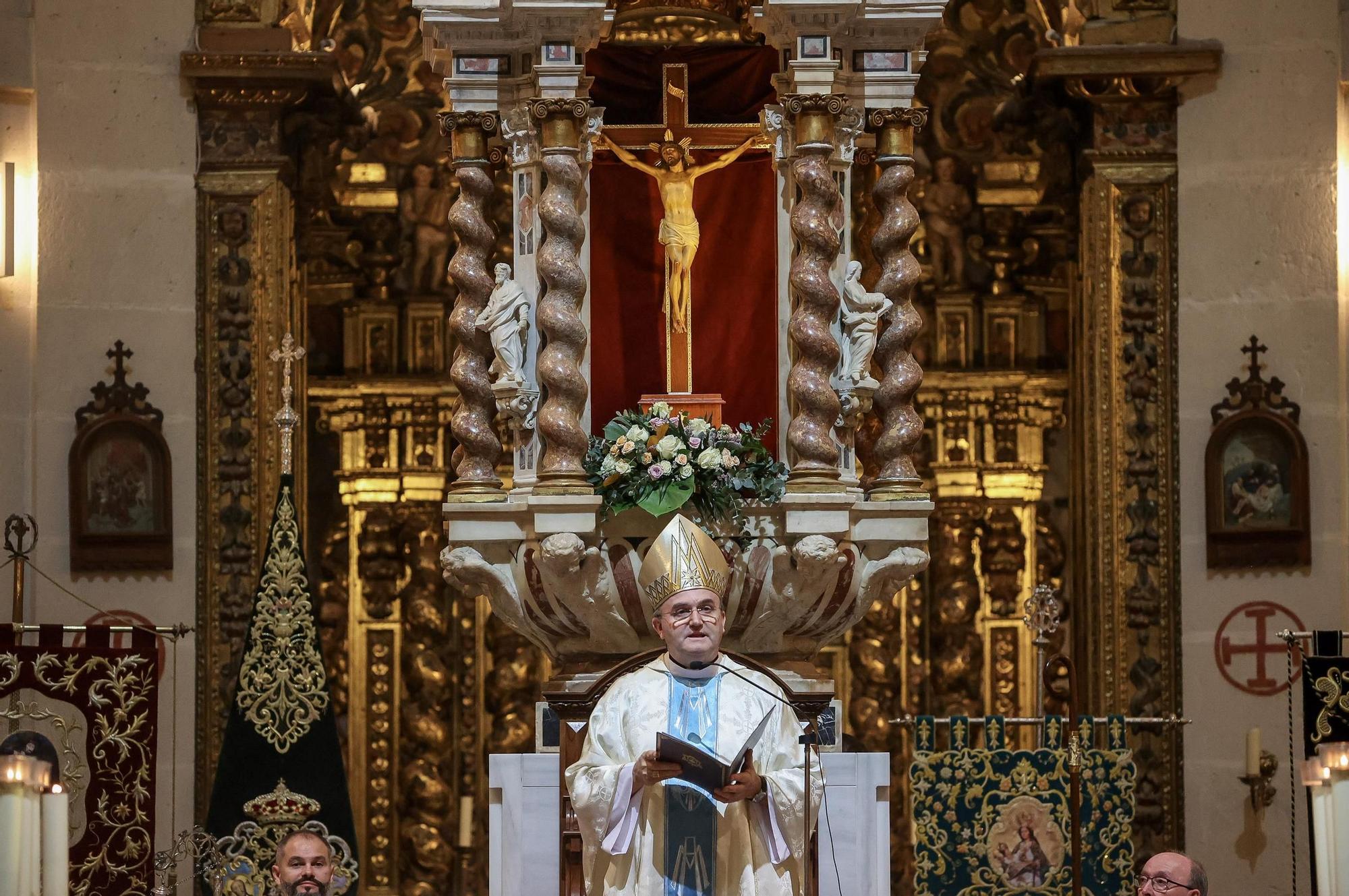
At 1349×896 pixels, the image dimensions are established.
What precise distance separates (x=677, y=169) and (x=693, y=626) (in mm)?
3269

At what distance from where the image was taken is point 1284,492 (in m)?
12.3

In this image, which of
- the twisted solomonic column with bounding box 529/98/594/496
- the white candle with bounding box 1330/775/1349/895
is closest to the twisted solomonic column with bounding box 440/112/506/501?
the twisted solomonic column with bounding box 529/98/594/496

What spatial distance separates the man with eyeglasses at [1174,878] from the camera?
8.00 m

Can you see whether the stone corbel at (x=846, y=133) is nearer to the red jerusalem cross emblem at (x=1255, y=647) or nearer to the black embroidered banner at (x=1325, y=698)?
the black embroidered banner at (x=1325, y=698)

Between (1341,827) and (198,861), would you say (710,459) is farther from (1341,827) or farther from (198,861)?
(1341,827)

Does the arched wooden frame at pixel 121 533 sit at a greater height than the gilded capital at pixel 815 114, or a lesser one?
lesser

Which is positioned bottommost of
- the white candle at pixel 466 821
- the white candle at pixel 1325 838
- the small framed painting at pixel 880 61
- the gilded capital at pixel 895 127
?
the white candle at pixel 466 821

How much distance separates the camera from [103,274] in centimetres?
1240

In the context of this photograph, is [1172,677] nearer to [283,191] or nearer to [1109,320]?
[1109,320]

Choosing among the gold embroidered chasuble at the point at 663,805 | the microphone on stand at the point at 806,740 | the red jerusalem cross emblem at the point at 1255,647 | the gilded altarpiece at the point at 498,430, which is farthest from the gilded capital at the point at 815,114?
the red jerusalem cross emblem at the point at 1255,647

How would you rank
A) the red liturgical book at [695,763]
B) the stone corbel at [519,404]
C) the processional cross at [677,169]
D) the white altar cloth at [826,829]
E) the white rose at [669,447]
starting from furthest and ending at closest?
the processional cross at [677,169] → the stone corbel at [519,404] → the white rose at [669,447] → the white altar cloth at [826,829] → the red liturgical book at [695,763]

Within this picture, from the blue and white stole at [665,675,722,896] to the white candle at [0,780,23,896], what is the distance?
3.05m

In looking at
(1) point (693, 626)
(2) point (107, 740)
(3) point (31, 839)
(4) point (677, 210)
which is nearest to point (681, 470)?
(4) point (677, 210)

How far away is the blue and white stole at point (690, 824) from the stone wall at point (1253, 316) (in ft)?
15.2
